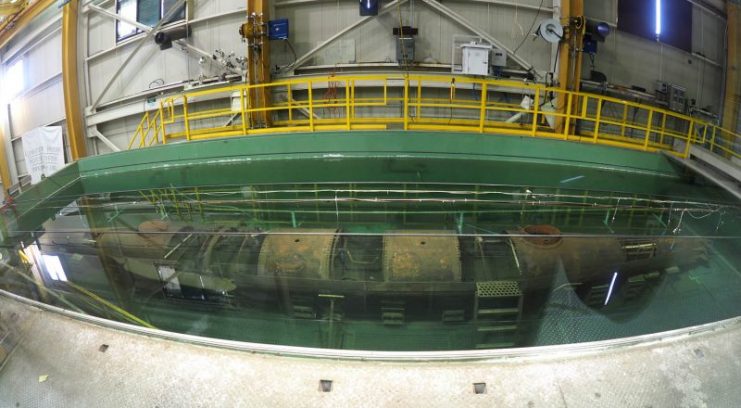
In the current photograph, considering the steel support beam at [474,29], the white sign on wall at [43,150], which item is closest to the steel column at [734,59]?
the steel support beam at [474,29]

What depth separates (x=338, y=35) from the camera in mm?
8172

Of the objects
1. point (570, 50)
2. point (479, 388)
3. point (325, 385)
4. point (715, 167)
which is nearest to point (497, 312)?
point (479, 388)

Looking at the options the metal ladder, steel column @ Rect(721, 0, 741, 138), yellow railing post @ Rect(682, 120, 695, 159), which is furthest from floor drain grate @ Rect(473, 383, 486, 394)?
yellow railing post @ Rect(682, 120, 695, 159)

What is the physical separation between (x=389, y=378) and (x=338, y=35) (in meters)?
8.24

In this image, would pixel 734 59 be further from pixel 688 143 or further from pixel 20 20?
pixel 20 20

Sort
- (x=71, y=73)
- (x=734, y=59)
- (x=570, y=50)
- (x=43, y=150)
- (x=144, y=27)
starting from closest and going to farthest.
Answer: (x=734, y=59)
(x=570, y=50)
(x=144, y=27)
(x=71, y=73)
(x=43, y=150)

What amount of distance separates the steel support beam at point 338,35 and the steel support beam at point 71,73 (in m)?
7.13

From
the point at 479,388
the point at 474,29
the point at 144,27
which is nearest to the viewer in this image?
the point at 479,388

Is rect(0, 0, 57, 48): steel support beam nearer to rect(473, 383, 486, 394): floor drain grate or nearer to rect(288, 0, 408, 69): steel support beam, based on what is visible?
rect(288, 0, 408, 69): steel support beam

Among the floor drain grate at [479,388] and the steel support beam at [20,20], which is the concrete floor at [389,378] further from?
the steel support beam at [20,20]

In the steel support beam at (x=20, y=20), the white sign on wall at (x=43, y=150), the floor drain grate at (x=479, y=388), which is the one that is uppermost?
the steel support beam at (x=20, y=20)

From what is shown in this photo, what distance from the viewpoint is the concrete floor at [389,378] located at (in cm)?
163

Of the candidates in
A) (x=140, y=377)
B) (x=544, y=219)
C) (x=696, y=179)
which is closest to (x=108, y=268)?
(x=140, y=377)

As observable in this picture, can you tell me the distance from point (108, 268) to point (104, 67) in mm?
10330
